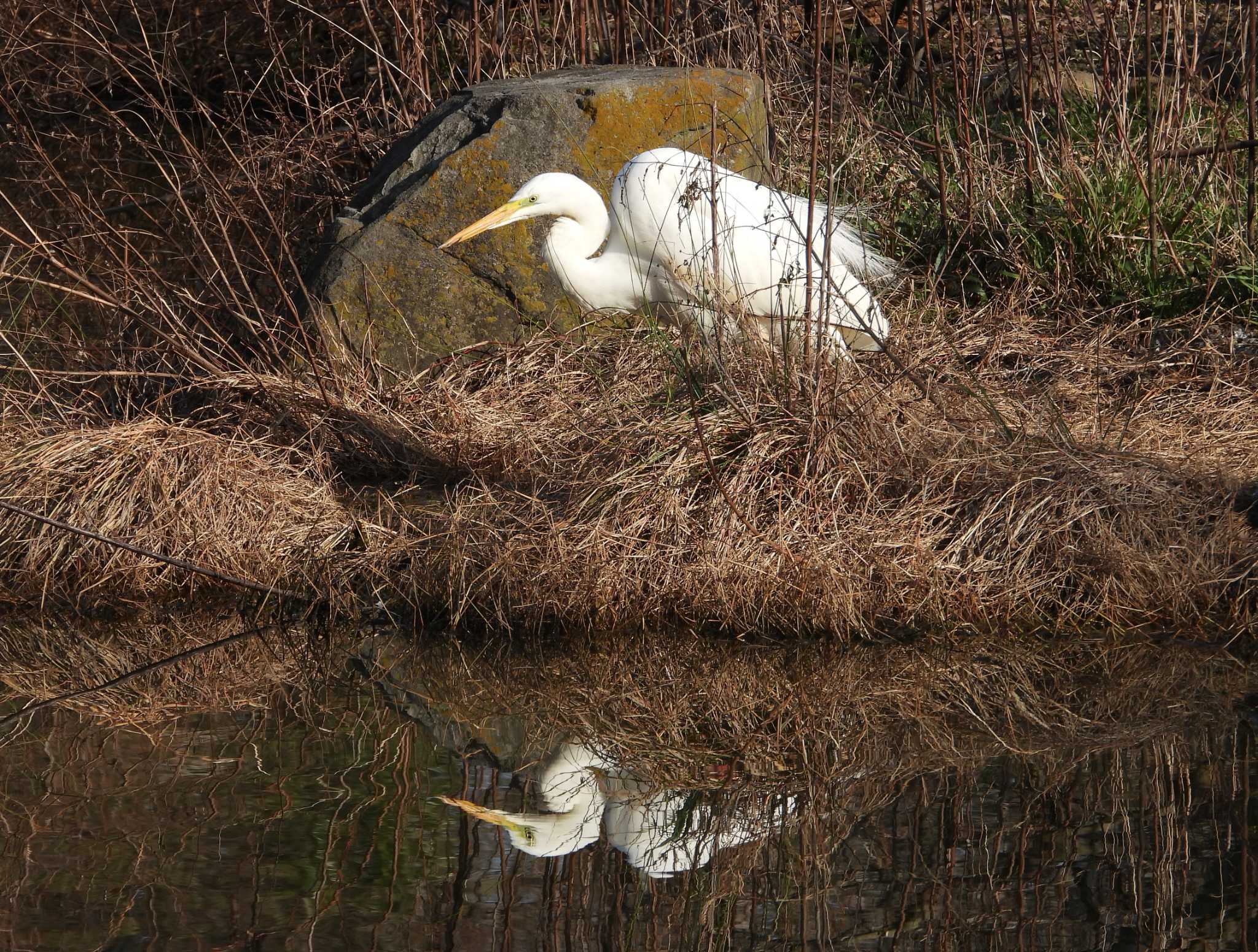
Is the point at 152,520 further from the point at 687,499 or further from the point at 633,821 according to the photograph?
the point at 633,821

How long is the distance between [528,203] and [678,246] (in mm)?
551

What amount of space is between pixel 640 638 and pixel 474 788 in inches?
44.4

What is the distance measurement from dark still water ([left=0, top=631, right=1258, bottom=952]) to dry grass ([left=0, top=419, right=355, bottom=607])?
46.4 inches

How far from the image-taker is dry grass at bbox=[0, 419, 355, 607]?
4.68 metres

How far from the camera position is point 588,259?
541 cm

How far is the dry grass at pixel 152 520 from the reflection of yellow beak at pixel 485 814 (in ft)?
5.50

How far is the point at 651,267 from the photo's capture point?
5391mm

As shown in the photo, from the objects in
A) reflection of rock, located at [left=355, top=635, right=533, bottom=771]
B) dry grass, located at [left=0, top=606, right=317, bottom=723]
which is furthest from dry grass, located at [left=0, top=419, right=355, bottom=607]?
reflection of rock, located at [left=355, top=635, right=533, bottom=771]

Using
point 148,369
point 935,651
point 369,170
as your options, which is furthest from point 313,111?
point 935,651

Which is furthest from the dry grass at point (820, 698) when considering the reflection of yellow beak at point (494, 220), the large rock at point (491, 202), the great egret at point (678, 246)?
the large rock at point (491, 202)

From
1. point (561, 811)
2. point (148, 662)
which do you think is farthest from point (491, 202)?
point (561, 811)

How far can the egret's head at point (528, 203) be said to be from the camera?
5.14 metres

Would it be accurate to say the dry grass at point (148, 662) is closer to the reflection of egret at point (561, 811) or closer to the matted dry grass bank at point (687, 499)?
the matted dry grass bank at point (687, 499)

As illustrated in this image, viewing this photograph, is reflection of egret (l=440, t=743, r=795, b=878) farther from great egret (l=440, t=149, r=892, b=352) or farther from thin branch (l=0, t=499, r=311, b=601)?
great egret (l=440, t=149, r=892, b=352)
